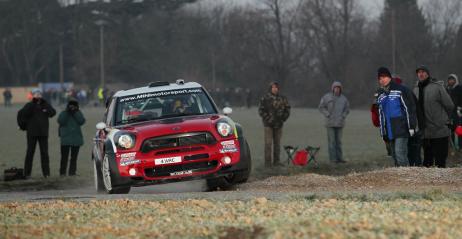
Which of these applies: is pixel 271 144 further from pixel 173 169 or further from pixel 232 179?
pixel 173 169

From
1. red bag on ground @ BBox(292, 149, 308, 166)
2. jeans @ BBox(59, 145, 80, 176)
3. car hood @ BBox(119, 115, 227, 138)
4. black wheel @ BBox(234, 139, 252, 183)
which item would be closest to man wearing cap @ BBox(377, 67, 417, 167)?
black wheel @ BBox(234, 139, 252, 183)

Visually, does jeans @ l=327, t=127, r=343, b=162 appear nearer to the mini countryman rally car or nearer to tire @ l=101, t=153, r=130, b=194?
the mini countryman rally car

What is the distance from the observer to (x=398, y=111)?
57.3 feet

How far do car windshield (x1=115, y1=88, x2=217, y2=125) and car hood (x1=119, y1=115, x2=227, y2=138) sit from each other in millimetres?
647

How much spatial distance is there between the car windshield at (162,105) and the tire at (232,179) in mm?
1098

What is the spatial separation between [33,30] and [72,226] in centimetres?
12163

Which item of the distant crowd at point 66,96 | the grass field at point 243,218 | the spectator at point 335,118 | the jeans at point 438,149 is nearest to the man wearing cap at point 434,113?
the jeans at point 438,149

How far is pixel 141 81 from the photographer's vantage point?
420ft

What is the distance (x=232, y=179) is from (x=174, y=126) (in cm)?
130

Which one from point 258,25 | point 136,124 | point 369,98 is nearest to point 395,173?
point 136,124

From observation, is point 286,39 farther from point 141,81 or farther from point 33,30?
point 33,30

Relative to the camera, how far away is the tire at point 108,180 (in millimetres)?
15953

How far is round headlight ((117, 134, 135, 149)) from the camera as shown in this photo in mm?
15648

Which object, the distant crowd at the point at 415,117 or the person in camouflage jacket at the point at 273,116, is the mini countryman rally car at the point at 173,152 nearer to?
the distant crowd at the point at 415,117
